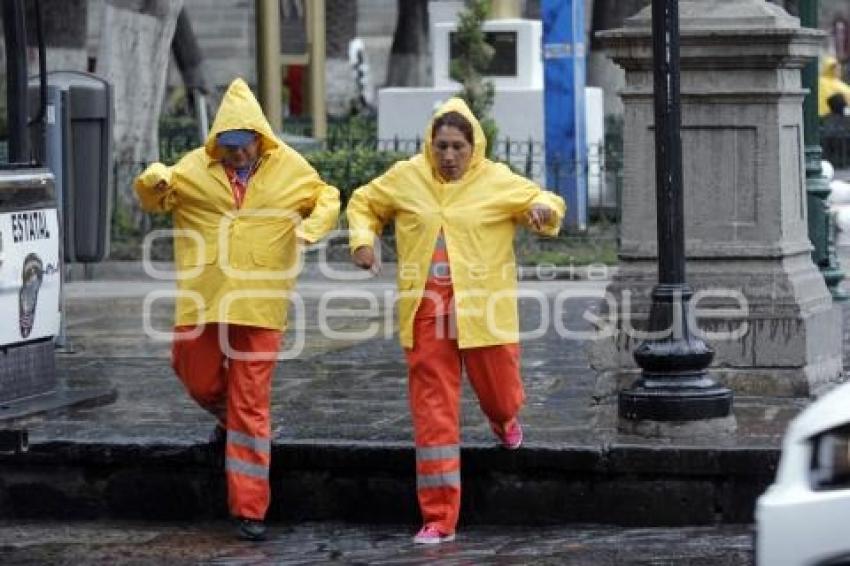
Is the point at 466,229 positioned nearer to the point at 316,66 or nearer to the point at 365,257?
the point at 365,257

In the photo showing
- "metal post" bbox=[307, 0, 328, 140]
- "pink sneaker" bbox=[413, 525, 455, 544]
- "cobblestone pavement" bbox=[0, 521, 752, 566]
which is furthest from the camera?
"metal post" bbox=[307, 0, 328, 140]

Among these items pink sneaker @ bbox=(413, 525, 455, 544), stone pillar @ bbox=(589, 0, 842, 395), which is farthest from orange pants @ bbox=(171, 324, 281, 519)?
stone pillar @ bbox=(589, 0, 842, 395)

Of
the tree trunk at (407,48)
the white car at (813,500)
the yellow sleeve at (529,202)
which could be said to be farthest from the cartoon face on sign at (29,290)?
the tree trunk at (407,48)

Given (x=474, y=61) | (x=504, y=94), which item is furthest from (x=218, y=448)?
(x=504, y=94)

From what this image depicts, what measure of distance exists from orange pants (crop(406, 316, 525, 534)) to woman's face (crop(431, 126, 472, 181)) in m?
A: 0.58

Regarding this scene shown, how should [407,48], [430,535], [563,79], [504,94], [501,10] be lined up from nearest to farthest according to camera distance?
1. [430,535]
2. [563,79]
3. [504,94]
4. [501,10]
5. [407,48]

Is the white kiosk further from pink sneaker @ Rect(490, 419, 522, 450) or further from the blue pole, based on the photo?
pink sneaker @ Rect(490, 419, 522, 450)

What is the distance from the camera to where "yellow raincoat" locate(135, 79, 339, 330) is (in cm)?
897

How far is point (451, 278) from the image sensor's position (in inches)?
348

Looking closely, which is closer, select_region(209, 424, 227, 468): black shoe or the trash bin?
select_region(209, 424, 227, 468): black shoe

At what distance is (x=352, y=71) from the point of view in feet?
158

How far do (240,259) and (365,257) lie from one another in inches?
20.8

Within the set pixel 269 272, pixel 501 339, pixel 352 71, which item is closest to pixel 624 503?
pixel 501 339

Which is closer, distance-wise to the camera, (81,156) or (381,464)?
(381,464)
